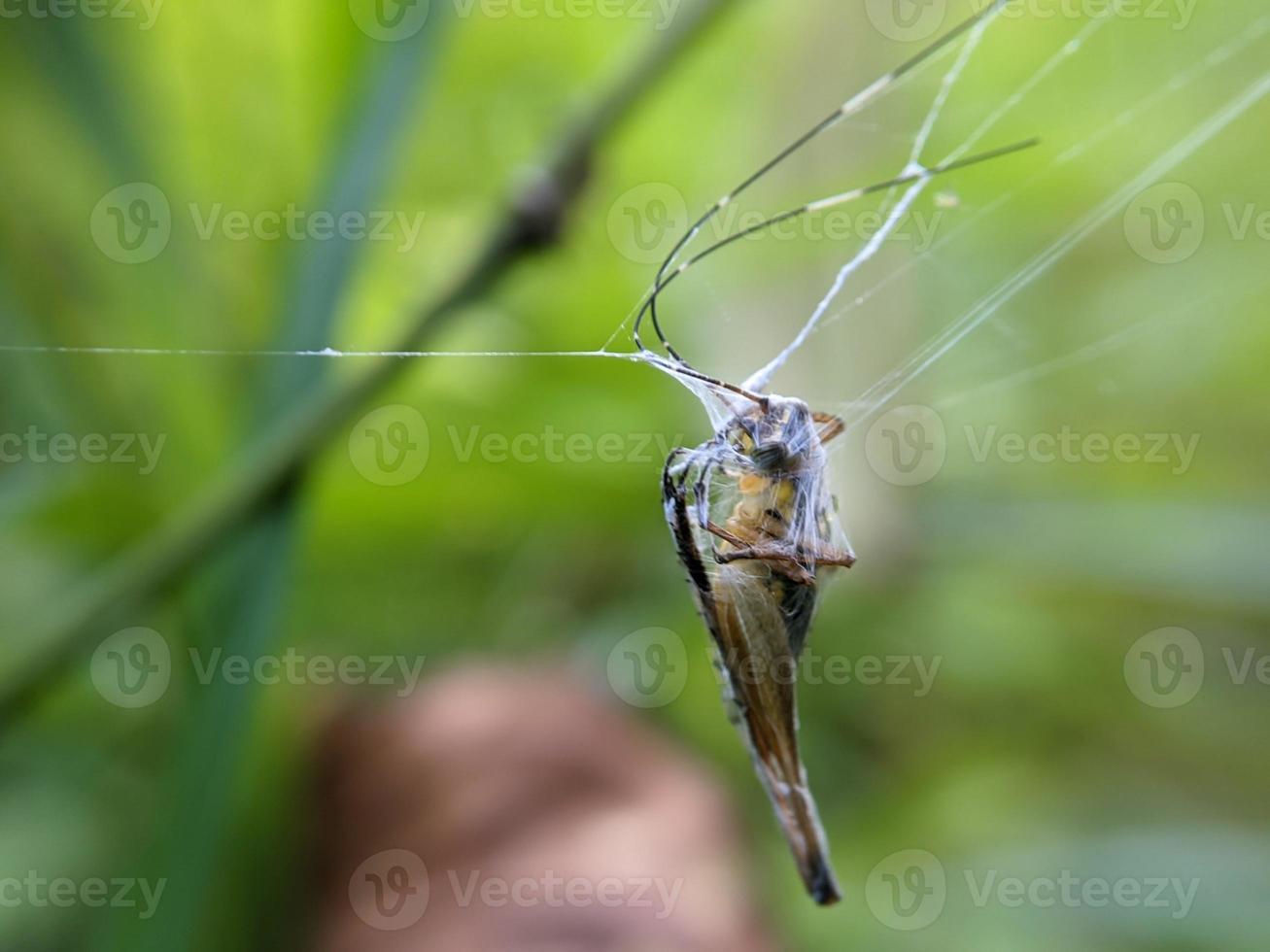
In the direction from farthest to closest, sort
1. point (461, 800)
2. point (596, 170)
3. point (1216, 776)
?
point (1216, 776) → point (461, 800) → point (596, 170)

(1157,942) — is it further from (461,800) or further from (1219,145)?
(1219,145)

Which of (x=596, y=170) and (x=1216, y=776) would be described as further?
(x=1216, y=776)

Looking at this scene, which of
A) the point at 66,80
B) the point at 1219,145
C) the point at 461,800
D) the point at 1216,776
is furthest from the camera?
the point at 1219,145

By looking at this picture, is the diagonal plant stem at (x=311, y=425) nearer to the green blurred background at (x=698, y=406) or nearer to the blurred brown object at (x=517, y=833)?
the green blurred background at (x=698, y=406)

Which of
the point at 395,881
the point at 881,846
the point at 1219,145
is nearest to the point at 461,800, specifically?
the point at 395,881

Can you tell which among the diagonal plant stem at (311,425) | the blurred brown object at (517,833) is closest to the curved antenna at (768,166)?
the diagonal plant stem at (311,425)

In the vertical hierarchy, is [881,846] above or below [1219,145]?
below

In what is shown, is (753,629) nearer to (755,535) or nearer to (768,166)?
(755,535)

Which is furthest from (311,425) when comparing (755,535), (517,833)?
(517,833)
